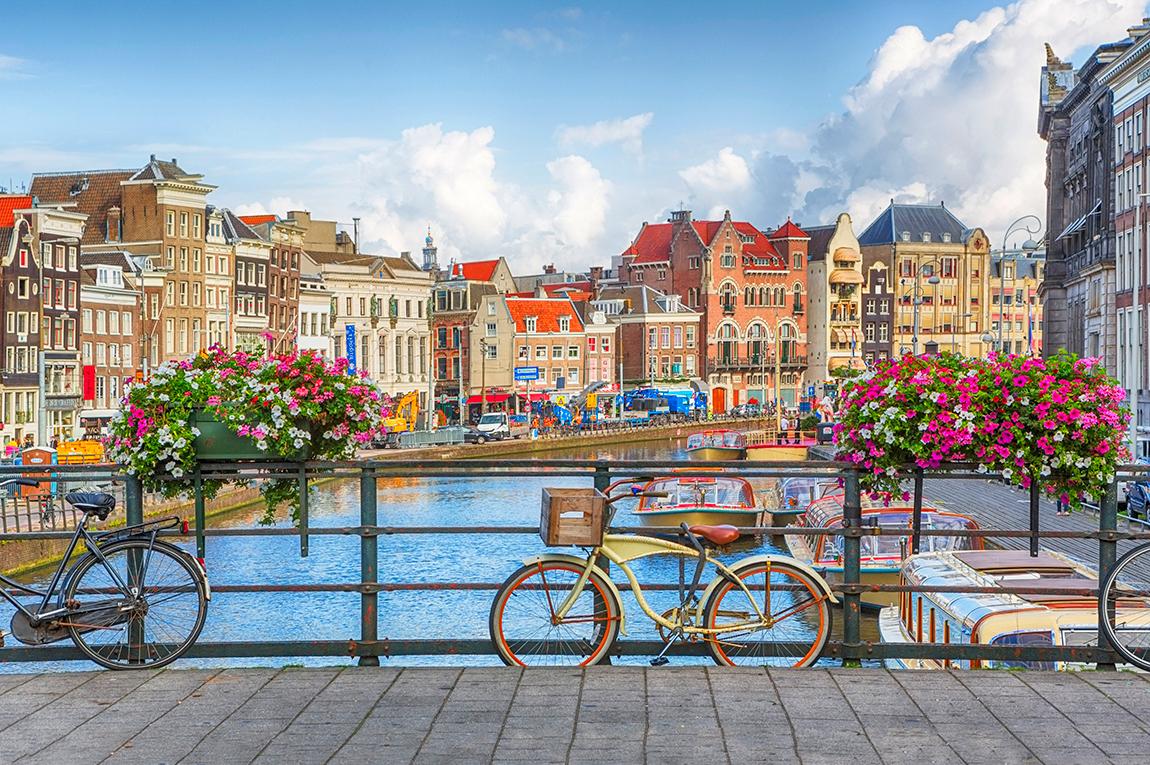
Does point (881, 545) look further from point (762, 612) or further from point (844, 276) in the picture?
point (844, 276)

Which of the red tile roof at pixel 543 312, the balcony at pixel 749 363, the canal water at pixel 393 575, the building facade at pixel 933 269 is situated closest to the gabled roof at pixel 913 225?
the building facade at pixel 933 269

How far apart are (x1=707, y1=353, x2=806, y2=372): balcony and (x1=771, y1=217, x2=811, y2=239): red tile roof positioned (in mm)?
9765

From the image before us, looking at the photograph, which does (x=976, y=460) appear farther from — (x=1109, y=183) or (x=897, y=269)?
(x=897, y=269)

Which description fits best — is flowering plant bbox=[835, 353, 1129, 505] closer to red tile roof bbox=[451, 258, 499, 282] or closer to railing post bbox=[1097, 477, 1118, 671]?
railing post bbox=[1097, 477, 1118, 671]

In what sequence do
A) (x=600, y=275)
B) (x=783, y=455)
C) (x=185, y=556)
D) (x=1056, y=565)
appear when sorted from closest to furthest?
(x=185, y=556) < (x=1056, y=565) < (x=783, y=455) < (x=600, y=275)

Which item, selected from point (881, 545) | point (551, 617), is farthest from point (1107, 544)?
point (881, 545)

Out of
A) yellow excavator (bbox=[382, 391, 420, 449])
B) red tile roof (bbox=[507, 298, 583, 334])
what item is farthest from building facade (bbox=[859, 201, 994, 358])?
yellow excavator (bbox=[382, 391, 420, 449])

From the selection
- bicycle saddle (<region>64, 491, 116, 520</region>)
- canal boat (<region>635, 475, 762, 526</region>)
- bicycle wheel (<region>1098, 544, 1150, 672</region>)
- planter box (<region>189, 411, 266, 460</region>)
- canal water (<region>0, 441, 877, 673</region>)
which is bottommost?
canal water (<region>0, 441, 877, 673</region>)

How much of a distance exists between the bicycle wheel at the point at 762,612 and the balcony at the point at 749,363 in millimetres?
118640

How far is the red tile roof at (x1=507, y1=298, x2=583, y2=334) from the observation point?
368ft

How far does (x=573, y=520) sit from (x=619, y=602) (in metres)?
0.51

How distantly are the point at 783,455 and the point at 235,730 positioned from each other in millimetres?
61440

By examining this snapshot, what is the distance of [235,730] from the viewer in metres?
7.52

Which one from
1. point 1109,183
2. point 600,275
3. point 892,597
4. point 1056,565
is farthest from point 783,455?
point 600,275
